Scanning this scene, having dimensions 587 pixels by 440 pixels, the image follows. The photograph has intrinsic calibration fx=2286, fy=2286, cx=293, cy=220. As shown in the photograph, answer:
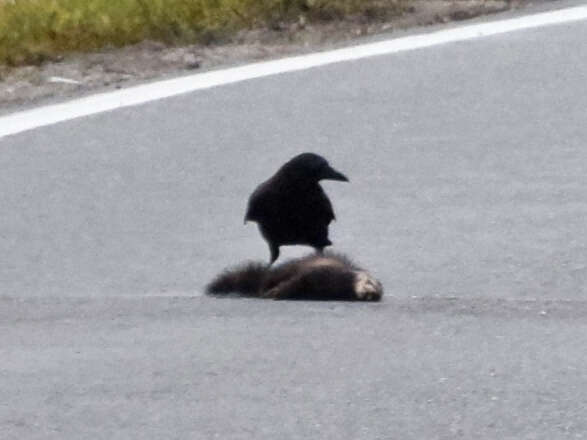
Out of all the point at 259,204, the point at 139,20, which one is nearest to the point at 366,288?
the point at 259,204

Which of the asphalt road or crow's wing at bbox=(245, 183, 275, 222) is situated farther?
crow's wing at bbox=(245, 183, 275, 222)

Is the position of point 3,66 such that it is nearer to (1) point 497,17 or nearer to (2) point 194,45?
(2) point 194,45

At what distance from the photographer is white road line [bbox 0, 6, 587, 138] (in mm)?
11164

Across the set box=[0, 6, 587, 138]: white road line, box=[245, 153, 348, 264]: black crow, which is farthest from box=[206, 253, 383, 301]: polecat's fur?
box=[0, 6, 587, 138]: white road line

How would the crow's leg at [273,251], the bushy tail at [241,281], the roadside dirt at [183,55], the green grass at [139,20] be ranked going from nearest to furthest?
the bushy tail at [241,281], the crow's leg at [273,251], the roadside dirt at [183,55], the green grass at [139,20]

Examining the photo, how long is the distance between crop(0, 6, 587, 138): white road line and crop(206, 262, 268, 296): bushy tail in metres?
2.98

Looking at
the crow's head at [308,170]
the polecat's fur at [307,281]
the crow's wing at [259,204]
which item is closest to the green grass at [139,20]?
the crow's wing at [259,204]

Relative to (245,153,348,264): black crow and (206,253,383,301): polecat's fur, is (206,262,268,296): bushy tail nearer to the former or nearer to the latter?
(206,253,383,301): polecat's fur

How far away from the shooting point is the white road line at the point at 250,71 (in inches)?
440

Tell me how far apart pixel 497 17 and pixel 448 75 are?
1.68 metres

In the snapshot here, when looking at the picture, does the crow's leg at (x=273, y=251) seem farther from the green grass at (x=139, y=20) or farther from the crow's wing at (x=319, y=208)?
the green grass at (x=139, y=20)

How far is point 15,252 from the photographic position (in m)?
8.84

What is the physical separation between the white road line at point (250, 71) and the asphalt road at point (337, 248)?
15 centimetres

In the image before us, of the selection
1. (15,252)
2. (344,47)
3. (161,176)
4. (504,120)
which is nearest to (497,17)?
(344,47)
